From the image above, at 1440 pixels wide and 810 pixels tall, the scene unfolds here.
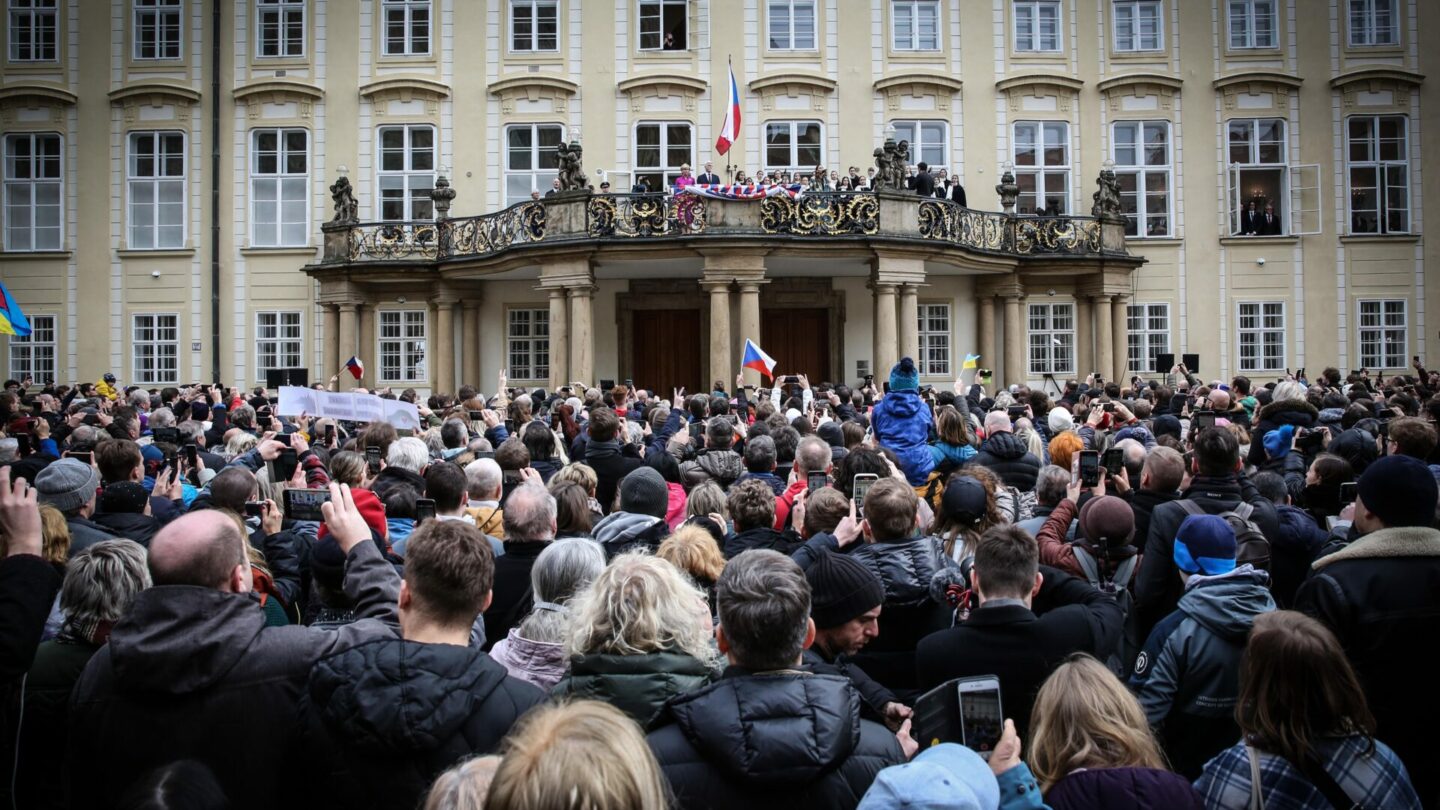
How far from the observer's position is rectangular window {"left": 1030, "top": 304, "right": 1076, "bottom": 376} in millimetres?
27922

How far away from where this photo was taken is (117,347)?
28.2m

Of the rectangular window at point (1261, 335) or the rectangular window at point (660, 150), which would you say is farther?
the rectangular window at point (1261, 335)

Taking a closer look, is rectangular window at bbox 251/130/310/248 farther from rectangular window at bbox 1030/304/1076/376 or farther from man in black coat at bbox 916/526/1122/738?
man in black coat at bbox 916/526/1122/738

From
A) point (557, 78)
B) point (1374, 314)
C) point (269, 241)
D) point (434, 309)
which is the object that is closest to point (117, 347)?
point (269, 241)

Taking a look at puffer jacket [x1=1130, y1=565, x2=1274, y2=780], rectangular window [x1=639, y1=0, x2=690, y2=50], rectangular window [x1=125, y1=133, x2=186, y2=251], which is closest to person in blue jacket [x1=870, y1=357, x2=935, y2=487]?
puffer jacket [x1=1130, y1=565, x2=1274, y2=780]

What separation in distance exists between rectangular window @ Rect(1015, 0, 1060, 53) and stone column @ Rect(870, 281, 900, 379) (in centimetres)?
949

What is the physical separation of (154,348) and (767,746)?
2924 cm

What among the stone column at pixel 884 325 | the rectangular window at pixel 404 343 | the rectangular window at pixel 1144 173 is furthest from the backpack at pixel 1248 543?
the rectangular window at pixel 1144 173

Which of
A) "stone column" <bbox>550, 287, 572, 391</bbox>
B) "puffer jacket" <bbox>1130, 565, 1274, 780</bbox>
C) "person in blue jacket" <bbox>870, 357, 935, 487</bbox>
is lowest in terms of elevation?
"puffer jacket" <bbox>1130, 565, 1274, 780</bbox>

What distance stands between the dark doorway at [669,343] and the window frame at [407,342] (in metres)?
5.24

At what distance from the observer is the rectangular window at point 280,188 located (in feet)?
92.7

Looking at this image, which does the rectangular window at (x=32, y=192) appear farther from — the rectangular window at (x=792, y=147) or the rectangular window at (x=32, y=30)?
the rectangular window at (x=792, y=147)

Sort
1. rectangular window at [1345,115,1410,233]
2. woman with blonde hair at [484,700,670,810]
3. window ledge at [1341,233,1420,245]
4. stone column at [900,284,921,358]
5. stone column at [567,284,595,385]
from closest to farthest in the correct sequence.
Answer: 1. woman with blonde hair at [484,700,670,810]
2. stone column at [567,284,595,385]
3. stone column at [900,284,921,358]
4. window ledge at [1341,233,1420,245]
5. rectangular window at [1345,115,1410,233]

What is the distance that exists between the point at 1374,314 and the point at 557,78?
70.6ft
